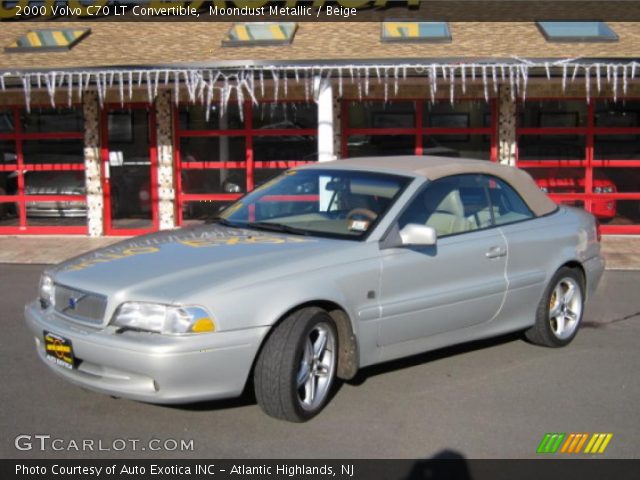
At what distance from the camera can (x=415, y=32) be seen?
12.9 meters

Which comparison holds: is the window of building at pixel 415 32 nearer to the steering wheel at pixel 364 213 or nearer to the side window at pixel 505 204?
the side window at pixel 505 204

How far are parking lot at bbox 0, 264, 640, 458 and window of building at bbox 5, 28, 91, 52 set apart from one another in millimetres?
7610

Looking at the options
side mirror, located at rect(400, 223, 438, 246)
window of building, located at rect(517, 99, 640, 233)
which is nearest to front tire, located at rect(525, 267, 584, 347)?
side mirror, located at rect(400, 223, 438, 246)

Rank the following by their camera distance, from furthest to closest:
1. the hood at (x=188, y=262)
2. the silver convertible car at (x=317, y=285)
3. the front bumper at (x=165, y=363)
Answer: the hood at (x=188, y=262), the silver convertible car at (x=317, y=285), the front bumper at (x=165, y=363)

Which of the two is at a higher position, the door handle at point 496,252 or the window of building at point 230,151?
the window of building at point 230,151

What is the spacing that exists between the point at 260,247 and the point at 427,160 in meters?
1.71

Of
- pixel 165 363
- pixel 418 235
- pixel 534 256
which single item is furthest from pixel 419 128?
pixel 165 363

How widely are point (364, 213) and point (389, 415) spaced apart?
1.33 metres

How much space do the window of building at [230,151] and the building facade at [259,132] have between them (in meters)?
0.02

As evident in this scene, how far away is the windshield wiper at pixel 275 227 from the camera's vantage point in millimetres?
5267

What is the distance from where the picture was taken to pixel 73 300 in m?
4.55

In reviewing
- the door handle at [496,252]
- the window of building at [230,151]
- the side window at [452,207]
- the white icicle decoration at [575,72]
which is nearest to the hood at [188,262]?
the side window at [452,207]

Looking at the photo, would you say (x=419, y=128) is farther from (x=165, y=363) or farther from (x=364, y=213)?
(x=165, y=363)

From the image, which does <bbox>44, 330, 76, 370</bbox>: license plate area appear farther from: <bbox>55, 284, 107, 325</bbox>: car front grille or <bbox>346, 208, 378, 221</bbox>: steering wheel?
<bbox>346, 208, 378, 221</bbox>: steering wheel
